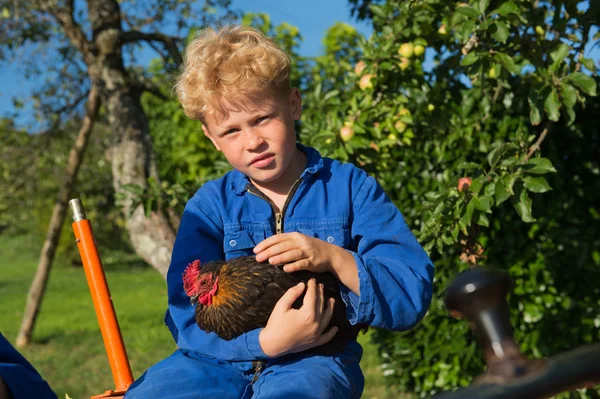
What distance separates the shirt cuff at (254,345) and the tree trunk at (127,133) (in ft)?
10.5

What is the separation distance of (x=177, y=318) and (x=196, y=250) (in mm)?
202

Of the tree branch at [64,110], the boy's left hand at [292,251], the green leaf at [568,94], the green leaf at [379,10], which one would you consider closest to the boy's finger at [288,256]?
the boy's left hand at [292,251]

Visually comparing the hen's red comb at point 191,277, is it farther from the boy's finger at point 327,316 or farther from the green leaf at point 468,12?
the green leaf at point 468,12

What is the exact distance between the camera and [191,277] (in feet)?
6.43

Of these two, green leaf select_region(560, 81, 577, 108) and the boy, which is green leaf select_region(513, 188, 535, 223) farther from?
the boy

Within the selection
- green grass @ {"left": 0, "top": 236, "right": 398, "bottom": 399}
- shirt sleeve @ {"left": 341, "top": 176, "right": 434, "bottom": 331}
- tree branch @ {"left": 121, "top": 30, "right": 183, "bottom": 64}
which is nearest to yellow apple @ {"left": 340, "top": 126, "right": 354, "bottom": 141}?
shirt sleeve @ {"left": 341, "top": 176, "right": 434, "bottom": 331}

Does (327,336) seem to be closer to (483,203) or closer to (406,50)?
(483,203)

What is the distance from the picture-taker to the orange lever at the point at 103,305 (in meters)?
2.42

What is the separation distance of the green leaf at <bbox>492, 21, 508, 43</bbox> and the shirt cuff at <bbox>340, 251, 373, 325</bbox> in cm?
138

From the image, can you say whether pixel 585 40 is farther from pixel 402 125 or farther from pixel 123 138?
pixel 123 138

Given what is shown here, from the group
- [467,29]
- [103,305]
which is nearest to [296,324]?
[103,305]

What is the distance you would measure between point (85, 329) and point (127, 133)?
4.39 m

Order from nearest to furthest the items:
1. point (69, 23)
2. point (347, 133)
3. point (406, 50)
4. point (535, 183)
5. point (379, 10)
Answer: point (535, 183) → point (347, 133) → point (406, 50) → point (379, 10) → point (69, 23)

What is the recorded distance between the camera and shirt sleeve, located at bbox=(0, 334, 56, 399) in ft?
6.53
